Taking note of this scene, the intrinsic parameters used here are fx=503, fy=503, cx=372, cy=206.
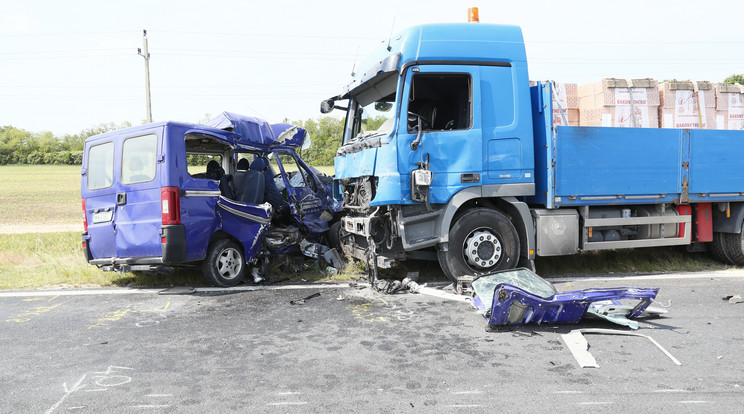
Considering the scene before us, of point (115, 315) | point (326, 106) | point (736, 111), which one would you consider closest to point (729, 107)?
point (736, 111)

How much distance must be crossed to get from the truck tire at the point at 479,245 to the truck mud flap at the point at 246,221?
102 inches

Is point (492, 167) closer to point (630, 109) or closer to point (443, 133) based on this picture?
point (443, 133)

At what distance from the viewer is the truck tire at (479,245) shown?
6.52 meters

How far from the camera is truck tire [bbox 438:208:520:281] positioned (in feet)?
21.4

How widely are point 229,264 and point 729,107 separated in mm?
7646

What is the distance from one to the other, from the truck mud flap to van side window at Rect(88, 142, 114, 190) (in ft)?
5.16

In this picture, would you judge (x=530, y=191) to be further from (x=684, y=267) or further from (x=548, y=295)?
(x=684, y=267)

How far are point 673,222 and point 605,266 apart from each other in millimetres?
1214

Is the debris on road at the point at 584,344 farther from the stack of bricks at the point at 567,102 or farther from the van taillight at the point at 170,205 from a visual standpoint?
the van taillight at the point at 170,205

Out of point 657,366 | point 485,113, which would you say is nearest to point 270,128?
point 485,113

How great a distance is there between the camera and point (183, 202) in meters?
6.41

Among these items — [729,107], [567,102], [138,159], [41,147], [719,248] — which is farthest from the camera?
[41,147]

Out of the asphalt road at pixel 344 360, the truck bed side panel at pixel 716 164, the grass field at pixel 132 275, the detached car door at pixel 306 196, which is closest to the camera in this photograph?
the asphalt road at pixel 344 360

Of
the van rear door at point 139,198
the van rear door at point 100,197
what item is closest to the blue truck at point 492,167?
the van rear door at point 139,198
